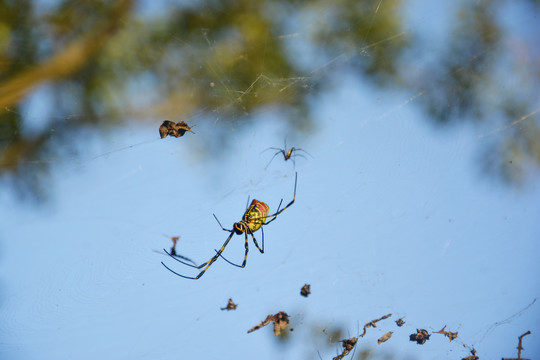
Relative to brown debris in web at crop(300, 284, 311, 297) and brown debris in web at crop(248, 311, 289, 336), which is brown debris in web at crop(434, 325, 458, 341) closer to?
brown debris in web at crop(300, 284, 311, 297)

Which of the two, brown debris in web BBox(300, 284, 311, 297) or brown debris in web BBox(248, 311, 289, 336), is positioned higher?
brown debris in web BBox(300, 284, 311, 297)

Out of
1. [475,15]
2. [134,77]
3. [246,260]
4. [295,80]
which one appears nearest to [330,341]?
[246,260]

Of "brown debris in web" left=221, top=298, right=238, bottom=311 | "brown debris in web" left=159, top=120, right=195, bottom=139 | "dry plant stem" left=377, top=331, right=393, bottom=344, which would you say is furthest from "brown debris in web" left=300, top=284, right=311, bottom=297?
"brown debris in web" left=159, top=120, right=195, bottom=139

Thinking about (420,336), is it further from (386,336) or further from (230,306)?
(230,306)

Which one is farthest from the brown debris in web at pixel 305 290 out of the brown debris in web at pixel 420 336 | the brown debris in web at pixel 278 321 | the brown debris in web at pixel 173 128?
the brown debris in web at pixel 173 128

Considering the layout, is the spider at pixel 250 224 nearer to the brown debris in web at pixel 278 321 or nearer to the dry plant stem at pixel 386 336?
the brown debris in web at pixel 278 321

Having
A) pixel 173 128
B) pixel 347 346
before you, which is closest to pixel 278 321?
pixel 347 346
